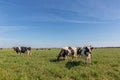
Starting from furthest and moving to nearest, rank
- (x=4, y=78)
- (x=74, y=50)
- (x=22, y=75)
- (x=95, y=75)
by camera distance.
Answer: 1. (x=74, y=50)
2. (x=95, y=75)
3. (x=22, y=75)
4. (x=4, y=78)

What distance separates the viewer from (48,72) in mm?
19000

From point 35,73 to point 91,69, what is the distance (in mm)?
5808

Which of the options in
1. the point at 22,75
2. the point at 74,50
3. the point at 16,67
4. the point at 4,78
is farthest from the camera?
the point at 74,50

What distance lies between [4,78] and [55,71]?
5242 millimetres

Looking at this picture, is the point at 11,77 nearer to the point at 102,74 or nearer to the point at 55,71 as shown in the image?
the point at 55,71

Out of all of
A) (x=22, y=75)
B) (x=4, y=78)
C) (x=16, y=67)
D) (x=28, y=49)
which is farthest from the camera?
(x=28, y=49)

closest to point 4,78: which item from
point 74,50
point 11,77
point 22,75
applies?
point 11,77

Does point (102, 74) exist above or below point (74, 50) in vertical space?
below

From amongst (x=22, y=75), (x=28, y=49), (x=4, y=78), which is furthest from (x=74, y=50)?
(x=28, y=49)

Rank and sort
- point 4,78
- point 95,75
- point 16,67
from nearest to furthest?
point 4,78 → point 95,75 → point 16,67

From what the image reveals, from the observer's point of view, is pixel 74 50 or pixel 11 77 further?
pixel 74 50

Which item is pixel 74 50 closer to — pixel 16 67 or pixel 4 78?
pixel 16 67

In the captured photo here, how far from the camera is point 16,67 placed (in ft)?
66.6

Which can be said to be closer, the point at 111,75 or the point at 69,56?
the point at 111,75
